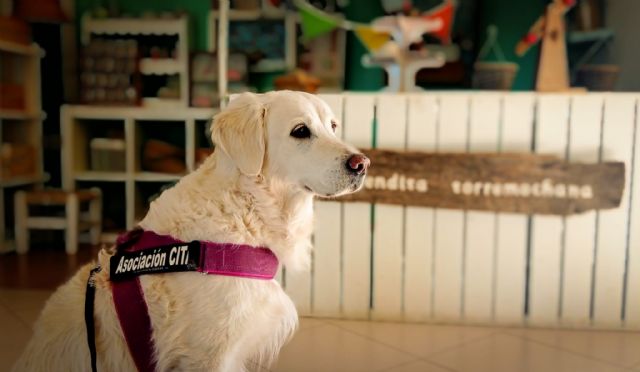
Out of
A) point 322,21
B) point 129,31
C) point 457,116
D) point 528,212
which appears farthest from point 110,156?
point 528,212

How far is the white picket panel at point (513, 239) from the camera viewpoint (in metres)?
2.21

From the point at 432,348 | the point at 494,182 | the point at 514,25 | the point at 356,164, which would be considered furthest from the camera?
the point at 514,25

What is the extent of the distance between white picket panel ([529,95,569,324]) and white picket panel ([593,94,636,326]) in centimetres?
16

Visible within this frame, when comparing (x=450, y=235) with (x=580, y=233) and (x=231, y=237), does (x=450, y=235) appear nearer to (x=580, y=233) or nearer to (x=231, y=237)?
(x=580, y=233)

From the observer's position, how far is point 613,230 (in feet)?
7.23

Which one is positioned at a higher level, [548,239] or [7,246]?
[548,239]

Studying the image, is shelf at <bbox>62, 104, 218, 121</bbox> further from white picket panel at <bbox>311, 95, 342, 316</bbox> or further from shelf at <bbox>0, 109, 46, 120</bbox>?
white picket panel at <bbox>311, 95, 342, 316</bbox>

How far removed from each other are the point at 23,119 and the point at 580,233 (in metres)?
3.73

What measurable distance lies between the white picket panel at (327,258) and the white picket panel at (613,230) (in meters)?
1.07

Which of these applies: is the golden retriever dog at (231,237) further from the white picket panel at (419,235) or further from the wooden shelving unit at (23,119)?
the wooden shelving unit at (23,119)

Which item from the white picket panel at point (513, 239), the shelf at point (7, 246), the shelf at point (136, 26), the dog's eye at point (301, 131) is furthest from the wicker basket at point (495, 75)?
the shelf at point (7, 246)

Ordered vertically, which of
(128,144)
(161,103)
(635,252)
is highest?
(161,103)

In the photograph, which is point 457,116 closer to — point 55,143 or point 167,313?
point 167,313

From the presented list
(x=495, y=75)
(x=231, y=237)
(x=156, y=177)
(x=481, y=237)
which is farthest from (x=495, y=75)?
(x=156, y=177)
